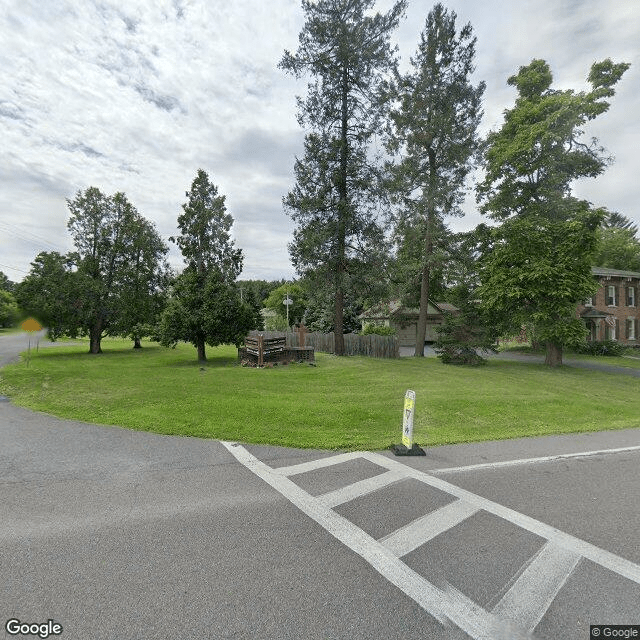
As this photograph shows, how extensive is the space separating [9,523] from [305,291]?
1717cm

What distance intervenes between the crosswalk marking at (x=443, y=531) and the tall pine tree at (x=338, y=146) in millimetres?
15086

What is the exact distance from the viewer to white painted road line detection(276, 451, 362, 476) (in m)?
5.11

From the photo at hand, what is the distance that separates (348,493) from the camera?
4410 millimetres

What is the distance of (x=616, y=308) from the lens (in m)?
33.2

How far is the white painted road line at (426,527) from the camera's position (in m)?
3.33

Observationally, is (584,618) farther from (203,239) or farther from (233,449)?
(203,239)

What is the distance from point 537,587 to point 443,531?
901 millimetres

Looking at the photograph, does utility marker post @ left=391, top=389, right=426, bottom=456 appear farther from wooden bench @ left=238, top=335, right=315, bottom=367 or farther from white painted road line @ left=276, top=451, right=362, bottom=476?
wooden bench @ left=238, top=335, right=315, bottom=367

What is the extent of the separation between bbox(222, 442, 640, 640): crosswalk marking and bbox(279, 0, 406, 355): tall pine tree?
15086 millimetres

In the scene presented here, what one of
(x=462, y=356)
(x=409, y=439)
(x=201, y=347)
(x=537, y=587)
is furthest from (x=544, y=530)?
(x=201, y=347)

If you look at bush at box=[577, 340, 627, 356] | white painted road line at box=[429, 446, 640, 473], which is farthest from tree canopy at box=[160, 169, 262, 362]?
bush at box=[577, 340, 627, 356]

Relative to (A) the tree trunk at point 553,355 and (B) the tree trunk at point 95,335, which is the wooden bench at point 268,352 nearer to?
(B) the tree trunk at point 95,335

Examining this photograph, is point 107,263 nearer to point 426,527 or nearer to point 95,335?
point 95,335

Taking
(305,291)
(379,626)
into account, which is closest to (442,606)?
(379,626)
